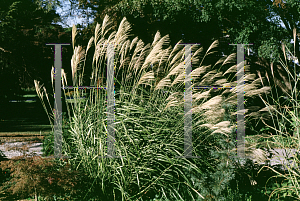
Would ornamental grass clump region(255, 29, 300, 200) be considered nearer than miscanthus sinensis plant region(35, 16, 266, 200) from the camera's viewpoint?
Yes

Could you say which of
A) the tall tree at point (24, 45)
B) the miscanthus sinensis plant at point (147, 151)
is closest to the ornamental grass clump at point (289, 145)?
the miscanthus sinensis plant at point (147, 151)

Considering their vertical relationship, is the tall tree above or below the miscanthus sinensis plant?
above

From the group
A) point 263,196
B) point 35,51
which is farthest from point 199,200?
point 35,51

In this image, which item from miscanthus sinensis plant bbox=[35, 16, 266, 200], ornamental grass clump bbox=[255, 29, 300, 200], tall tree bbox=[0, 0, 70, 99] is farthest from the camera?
tall tree bbox=[0, 0, 70, 99]

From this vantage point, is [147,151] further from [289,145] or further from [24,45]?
[24,45]

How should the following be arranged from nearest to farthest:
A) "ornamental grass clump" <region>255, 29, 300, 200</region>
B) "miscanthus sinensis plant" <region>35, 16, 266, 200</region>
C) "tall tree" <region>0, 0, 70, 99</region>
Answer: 1. "ornamental grass clump" <region>255, 29, 300, 200</region>
2. "miscanthus sinensis plant" <region>35, 16, 266, 200</region>
3. "tall tree" <region>0, 0, 70, 99</region>

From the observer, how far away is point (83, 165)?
10.8 ft

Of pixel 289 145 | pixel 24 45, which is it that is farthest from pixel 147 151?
pixel 24 45

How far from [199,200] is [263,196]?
103 cm

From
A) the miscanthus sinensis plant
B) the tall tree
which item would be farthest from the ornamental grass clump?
the tall tree

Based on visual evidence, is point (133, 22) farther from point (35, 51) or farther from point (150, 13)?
point (35, 51)

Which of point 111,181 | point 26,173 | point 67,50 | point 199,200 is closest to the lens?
point 26,173

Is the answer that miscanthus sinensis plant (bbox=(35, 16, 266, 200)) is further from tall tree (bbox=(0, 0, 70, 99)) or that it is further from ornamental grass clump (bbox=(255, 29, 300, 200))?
tall tree (bbox=(0, 0, 70, 99))

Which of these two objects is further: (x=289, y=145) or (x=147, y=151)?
(x=147, y=151)
